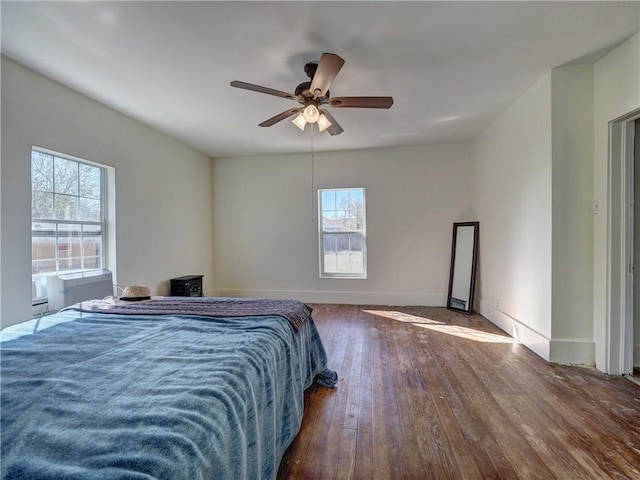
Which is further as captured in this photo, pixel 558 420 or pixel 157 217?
pixel 157 217

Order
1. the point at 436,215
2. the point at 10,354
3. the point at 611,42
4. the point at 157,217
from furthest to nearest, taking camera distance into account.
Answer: the point at 436,215 < the point at 157,217 < the point at 611,42 < the point at 10,354

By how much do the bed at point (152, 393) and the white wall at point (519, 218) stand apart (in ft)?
8.11

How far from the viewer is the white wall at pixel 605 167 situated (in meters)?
2.31

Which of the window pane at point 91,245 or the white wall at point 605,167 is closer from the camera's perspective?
the white wall at point 605,167

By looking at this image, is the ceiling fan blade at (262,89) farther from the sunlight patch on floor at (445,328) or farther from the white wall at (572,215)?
the sunlight patch on floor at (445,328)

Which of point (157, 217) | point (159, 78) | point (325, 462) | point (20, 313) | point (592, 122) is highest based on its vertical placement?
point (159, 78)

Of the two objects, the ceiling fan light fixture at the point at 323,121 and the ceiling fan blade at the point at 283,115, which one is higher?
the ceiling fan blade at the point at 283,115

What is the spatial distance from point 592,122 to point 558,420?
8.19 feet

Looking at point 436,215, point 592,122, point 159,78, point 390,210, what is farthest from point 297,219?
point 592,122

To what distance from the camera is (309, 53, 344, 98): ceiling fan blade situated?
1.86 m

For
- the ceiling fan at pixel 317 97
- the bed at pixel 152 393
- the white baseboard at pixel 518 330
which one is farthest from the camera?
the white baseboard at pixel 518 330

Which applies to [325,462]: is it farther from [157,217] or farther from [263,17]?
[157,217]

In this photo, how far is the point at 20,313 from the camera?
2.44 metres

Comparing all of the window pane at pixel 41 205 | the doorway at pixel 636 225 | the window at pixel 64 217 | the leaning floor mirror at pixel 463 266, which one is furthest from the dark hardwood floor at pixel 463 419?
the window pane at pixel 41 205
